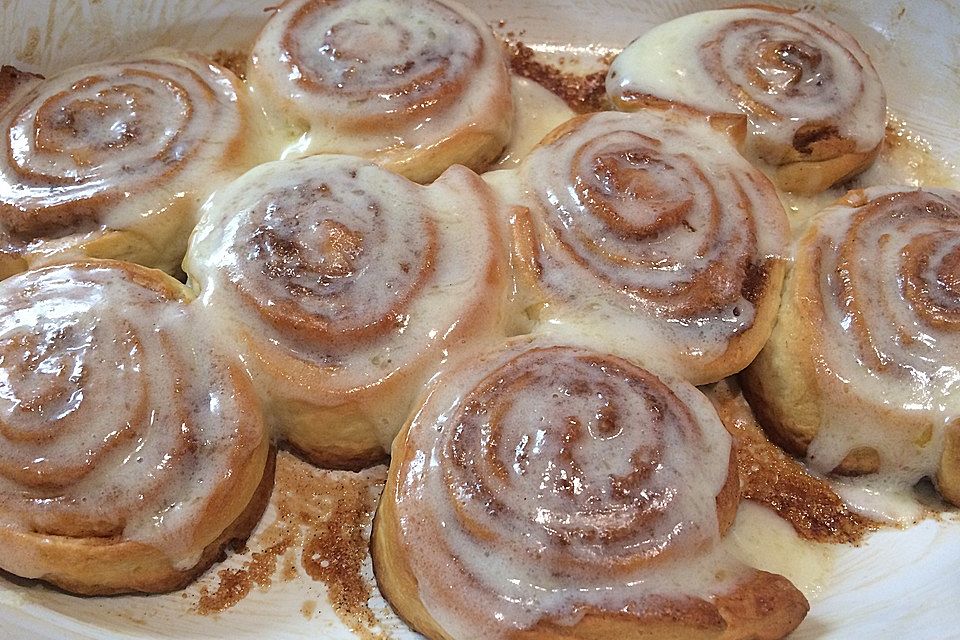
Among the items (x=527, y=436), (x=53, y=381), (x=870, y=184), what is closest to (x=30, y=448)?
(x=53, y=381)

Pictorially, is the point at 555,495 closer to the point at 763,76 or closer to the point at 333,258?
the point at 333,258

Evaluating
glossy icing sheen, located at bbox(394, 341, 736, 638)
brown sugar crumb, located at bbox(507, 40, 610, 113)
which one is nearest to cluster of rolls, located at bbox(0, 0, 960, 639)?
glossy icing sheen, located at bbox(394, 341, 736, 638)

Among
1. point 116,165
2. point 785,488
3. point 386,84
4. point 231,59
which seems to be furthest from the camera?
point 231,59

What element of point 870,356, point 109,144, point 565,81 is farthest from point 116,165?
point 870,356

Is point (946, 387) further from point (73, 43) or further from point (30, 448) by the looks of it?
point (73, 43)

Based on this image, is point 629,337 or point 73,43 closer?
point 629,337

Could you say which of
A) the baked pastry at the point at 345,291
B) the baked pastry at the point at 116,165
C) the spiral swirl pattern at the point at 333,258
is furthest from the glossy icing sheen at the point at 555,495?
the baked pastry at the point at 116,165

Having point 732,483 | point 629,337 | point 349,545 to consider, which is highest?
point 629,337
